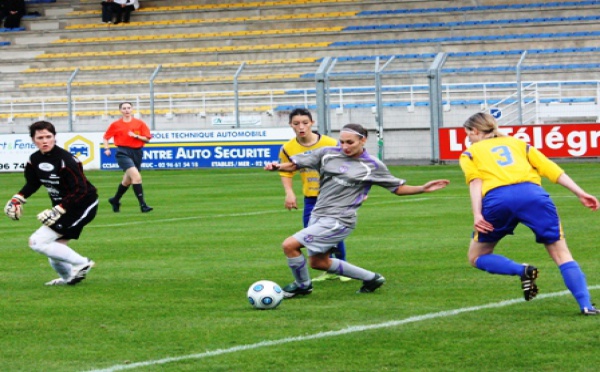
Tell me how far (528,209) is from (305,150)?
128 inches

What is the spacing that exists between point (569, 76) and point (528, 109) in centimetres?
241

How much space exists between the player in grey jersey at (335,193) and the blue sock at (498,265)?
3.27ft

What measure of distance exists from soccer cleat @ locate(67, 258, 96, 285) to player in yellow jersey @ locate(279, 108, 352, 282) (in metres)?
1.88

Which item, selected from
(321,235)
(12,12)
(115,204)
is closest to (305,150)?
(321,235)

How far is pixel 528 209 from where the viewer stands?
8.04 meters

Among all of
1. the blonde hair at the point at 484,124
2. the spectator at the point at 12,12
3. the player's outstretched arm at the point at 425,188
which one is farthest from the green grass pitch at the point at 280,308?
the spectator at the point at 12,12

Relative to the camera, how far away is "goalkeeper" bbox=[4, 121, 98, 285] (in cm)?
1037

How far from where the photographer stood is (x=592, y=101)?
32688mm

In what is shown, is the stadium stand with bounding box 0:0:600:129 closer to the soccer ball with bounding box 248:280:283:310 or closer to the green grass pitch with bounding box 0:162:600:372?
the green grass pitch with bounding box 0:162:600:372

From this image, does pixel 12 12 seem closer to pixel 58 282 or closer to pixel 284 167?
pixel 58 282

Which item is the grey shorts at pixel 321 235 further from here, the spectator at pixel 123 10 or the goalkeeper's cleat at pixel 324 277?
the spectator at pixel 123 10

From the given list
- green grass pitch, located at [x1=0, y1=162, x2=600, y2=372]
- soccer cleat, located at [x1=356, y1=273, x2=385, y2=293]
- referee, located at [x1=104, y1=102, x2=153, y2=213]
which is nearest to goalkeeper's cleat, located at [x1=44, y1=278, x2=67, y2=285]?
green grass pitch, located at [x1=0, y1=162, x2=600, y2=372]

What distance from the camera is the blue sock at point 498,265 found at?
8305 millimetres

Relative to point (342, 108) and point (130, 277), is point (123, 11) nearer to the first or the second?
point (342, 108)
